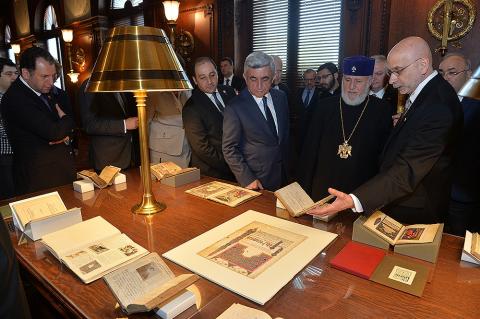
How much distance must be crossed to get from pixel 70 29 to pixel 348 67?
31.5ft

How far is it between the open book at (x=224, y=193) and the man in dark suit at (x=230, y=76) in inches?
149

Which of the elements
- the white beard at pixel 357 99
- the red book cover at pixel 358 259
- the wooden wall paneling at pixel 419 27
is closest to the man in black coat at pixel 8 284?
the red book cover at pixel 358 259

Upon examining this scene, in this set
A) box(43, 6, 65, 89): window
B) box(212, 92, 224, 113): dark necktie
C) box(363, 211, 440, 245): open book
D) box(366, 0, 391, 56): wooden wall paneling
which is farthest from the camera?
box(43, 6, 65, 89): window

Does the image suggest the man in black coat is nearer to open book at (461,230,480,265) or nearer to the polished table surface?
the polished table surface

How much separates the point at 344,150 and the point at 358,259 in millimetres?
1486

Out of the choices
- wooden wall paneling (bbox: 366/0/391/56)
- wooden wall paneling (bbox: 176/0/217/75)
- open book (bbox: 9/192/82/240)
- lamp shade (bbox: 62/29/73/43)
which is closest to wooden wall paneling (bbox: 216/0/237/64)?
wooden wall paneling (bbox: 176/0/217/75)

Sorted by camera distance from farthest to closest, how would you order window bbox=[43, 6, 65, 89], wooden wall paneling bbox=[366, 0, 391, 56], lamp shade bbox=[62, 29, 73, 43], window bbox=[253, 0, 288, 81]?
1. window bbox=[43, 6, 65, 89]
2. lamp shade bbox=[62, 29, 73, 43]
3. window bbox=[253, 0, 288, 81]
4. wooden wall paneling bbox=[366, 0, 391, 56]

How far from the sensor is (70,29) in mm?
9578

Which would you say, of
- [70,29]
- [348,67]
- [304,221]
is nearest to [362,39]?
[348,67]

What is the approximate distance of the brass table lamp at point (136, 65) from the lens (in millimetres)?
1459

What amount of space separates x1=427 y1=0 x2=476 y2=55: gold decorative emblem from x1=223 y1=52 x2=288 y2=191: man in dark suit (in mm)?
2472

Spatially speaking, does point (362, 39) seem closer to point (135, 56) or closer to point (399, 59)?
point (399, 59)

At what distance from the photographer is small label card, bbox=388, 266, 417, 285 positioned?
108cm

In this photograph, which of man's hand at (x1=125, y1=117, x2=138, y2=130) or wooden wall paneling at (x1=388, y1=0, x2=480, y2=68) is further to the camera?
wooden wall paneling at (x1=388, y1=0, x2=480, y2=68)
